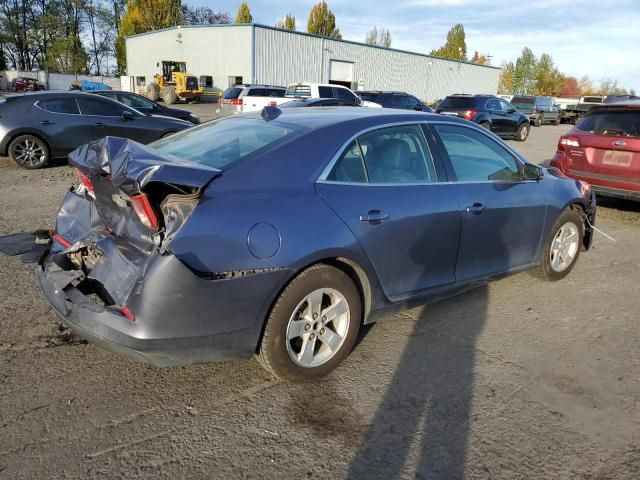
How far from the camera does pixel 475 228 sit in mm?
3729

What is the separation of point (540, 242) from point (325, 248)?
253 cm

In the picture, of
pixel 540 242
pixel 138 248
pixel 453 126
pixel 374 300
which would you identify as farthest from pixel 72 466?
pixel 540 242

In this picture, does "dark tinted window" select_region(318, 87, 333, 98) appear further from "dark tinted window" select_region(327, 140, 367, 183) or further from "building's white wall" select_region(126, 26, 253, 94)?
"building's white wall" select_region(126, 26, 253, 94)

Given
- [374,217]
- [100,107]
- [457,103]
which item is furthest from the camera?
[457,103]

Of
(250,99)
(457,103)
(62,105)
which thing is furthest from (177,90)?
(62,105)

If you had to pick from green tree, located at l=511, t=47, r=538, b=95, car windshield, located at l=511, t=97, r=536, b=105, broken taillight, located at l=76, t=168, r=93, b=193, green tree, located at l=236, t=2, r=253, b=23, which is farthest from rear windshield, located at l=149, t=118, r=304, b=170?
green tree, located at l=511, t=47, r=538, b=95

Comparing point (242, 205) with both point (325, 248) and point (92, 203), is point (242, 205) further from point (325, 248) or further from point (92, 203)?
point (92, 203)

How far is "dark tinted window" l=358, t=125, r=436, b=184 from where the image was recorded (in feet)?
10.7

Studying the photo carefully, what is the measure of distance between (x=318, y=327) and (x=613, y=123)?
6.37 metres

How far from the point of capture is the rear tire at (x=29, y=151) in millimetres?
9219

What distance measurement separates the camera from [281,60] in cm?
3853

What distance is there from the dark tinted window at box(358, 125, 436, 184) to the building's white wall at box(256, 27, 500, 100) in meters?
36.4

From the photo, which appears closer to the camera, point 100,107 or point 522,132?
point 100,107

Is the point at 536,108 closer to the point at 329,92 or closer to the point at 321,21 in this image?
the point at 329,92
